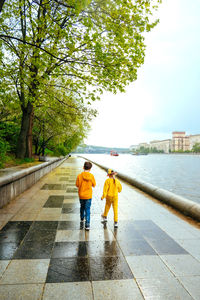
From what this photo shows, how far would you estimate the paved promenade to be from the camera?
8.39 ft

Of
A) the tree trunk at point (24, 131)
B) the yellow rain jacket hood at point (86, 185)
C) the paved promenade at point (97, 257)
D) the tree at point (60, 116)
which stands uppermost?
the tree at point (60, 116)

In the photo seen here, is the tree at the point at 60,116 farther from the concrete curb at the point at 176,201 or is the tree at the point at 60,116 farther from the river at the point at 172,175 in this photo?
the concrete curb at the point at 176,201

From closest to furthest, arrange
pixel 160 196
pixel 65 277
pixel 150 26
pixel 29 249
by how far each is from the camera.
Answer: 1. pixel 65 277
2. pixel 29 249
3. pixel 160 196
4. pixel 150 26

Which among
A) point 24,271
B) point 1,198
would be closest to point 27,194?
point 1,198

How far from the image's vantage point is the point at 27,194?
8.27m

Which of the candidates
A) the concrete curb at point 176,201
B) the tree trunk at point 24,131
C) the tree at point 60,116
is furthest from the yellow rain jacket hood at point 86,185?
the tree trunk at point 24,131

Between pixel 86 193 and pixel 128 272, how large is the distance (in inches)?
82.4

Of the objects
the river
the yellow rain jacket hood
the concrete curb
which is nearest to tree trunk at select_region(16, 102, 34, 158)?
the river

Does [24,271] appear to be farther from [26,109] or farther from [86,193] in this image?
[26,109]

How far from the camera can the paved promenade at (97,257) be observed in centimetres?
256

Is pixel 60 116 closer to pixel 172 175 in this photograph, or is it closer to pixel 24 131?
pixel 24 131

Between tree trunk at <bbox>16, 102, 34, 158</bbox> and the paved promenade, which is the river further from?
the paved promenade

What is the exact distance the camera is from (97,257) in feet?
11.1

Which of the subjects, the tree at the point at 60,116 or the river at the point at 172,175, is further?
the tree at the point at 60,116
